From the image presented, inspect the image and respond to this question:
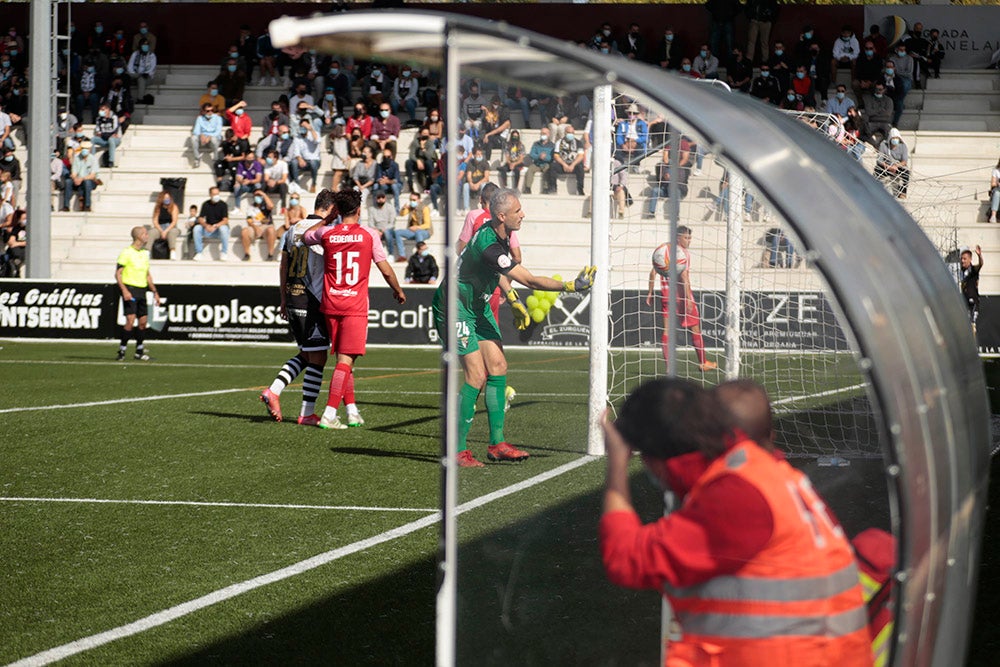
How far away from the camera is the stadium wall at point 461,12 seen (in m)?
32.9

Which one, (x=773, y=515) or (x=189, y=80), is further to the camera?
(x=189, y=80)

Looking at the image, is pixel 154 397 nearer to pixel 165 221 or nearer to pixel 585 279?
pixel 585 279

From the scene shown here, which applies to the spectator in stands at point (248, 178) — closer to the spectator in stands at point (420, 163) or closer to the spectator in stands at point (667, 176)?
the spectator in stands at point (420, 163)

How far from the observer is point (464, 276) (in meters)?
5.28

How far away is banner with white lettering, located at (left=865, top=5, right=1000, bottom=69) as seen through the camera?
32.6 meters

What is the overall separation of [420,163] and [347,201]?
59.4ft

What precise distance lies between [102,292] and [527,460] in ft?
69.3

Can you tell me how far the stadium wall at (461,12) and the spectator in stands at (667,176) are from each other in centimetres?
2551

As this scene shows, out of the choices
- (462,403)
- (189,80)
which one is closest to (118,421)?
(462,403)

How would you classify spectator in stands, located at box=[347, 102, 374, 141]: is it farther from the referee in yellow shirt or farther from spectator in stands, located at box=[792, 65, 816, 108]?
the referee in yellow shirt

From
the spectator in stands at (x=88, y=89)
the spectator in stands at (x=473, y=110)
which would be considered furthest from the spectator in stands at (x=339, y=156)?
the spectator in stands at (x=473, y=110)

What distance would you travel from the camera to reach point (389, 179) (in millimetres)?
29016

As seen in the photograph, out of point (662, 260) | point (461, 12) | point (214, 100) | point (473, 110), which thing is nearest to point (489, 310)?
point (662, 260)

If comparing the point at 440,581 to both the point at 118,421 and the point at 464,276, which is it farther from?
the point at 118,421
